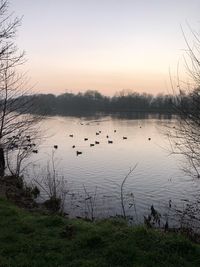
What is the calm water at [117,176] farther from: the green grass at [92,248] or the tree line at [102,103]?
the tree line at [102,103]

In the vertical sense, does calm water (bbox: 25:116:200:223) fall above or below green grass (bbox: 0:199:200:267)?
below

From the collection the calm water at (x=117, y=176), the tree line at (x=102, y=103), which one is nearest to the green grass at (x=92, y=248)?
the calm water at (x=117, y=176)

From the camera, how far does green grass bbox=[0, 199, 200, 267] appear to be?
6.06m

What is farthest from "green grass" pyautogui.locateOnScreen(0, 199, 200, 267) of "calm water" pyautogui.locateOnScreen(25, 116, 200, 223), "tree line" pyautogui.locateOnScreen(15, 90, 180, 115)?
"tree line" pyautogui.locateOnScreen(15, 90, 180, 115)

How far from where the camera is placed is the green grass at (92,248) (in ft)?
19.9

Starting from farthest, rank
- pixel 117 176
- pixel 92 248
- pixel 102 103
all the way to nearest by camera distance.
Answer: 1. pixel 102 103
2. pixel 117 176
3. pixel 92 248

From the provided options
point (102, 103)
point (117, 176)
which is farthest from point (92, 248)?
point (102, 103)

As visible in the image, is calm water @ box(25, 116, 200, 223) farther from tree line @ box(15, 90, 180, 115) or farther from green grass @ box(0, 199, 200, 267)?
tree line @ box(15, 90, 180, 115)

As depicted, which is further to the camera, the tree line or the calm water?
the tree line

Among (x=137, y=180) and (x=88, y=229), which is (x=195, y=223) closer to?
(x=88, y=229)

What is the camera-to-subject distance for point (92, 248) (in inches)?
264

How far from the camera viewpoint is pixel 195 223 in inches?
500

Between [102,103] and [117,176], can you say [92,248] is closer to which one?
[117,176]

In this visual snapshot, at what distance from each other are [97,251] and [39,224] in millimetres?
2264
